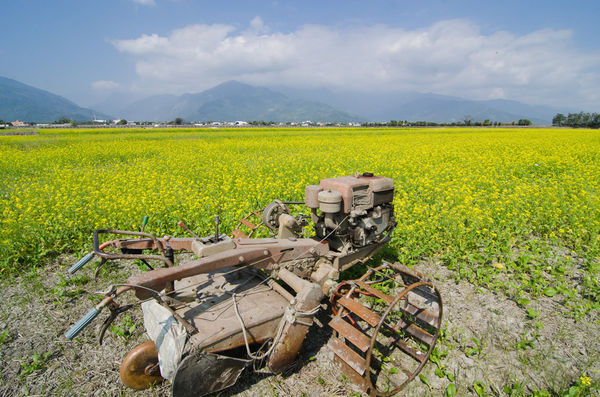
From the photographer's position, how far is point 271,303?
3.30m

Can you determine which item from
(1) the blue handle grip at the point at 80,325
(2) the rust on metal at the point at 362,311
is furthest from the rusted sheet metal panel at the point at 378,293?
(1) the blue handle grip at the point at 80,325

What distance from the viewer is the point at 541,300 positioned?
4.27 m

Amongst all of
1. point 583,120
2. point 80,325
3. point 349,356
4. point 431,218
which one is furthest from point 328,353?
point 583,120

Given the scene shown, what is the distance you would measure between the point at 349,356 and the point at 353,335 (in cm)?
22

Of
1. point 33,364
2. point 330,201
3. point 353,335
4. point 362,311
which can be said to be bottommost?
point 33,364

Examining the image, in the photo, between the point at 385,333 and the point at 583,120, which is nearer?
the point at 385,333

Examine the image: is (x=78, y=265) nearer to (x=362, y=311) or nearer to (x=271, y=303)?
(x=271, y=303)

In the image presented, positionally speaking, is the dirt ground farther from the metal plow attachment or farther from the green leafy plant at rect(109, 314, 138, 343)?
the metal plow attachment

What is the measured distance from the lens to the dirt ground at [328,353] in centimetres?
307

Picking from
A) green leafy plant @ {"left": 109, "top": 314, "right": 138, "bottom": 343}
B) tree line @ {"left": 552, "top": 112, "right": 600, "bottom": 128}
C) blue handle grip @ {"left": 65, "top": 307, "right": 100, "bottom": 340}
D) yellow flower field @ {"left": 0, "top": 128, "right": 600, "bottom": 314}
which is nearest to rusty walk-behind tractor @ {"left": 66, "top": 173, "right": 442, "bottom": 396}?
blue handle grip @ {"left": 65, "top": 307, "right": 100, "bottom": 340}

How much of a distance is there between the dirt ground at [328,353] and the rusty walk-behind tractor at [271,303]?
0.27 meters

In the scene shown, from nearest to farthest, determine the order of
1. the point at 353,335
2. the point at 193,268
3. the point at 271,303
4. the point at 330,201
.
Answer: the point at 193,268, the point at 353,335, the point at 271,303, the point at 330,201

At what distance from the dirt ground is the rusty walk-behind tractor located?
0.89 ft

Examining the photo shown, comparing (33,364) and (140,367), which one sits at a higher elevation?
(140,367)
